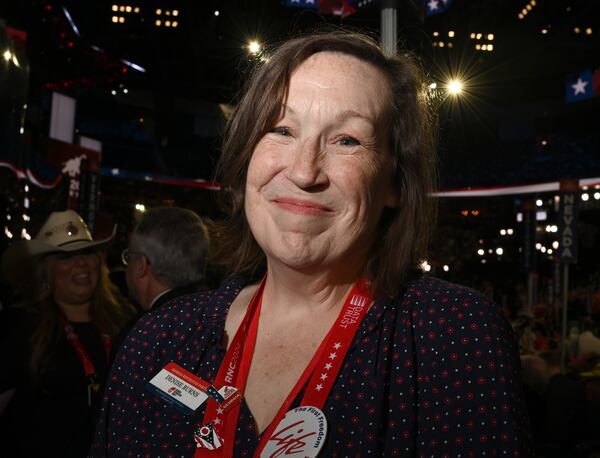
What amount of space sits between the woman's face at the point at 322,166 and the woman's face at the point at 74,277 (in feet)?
8.51

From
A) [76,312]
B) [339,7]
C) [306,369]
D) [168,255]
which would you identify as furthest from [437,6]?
[306,369]

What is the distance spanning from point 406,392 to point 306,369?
0.75 feet

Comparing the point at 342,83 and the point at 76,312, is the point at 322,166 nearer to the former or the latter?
the point at 342,83

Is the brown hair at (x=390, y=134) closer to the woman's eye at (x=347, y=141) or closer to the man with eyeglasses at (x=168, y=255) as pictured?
the woman's eye at (x=347, y=141)

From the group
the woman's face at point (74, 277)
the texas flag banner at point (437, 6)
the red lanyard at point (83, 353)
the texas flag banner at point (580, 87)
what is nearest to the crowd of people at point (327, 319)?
the red lanyard at point (83, 353)

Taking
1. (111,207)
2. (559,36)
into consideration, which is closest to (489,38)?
(559,36)

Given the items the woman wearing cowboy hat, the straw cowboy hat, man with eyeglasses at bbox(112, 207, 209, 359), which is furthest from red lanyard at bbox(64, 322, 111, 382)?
the straw cowboy hat

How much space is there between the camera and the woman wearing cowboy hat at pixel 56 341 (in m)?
3.21

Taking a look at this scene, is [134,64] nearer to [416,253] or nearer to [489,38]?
[489,38]

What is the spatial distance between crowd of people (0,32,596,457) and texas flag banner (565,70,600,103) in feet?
30.8

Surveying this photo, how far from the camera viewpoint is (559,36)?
20.9 m

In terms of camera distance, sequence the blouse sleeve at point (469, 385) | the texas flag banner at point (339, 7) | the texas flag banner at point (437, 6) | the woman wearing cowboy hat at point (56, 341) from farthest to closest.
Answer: the texas flag banner at point (437, 6) < the woman wearing cowboy hat at point (56, 341) < the texas flag banner at point (339, 7) < the blouse sleeve at point (469, 385)

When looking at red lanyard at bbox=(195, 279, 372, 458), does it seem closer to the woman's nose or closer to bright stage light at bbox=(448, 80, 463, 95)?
the woman's nose

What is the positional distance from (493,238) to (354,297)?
24.2 meters
